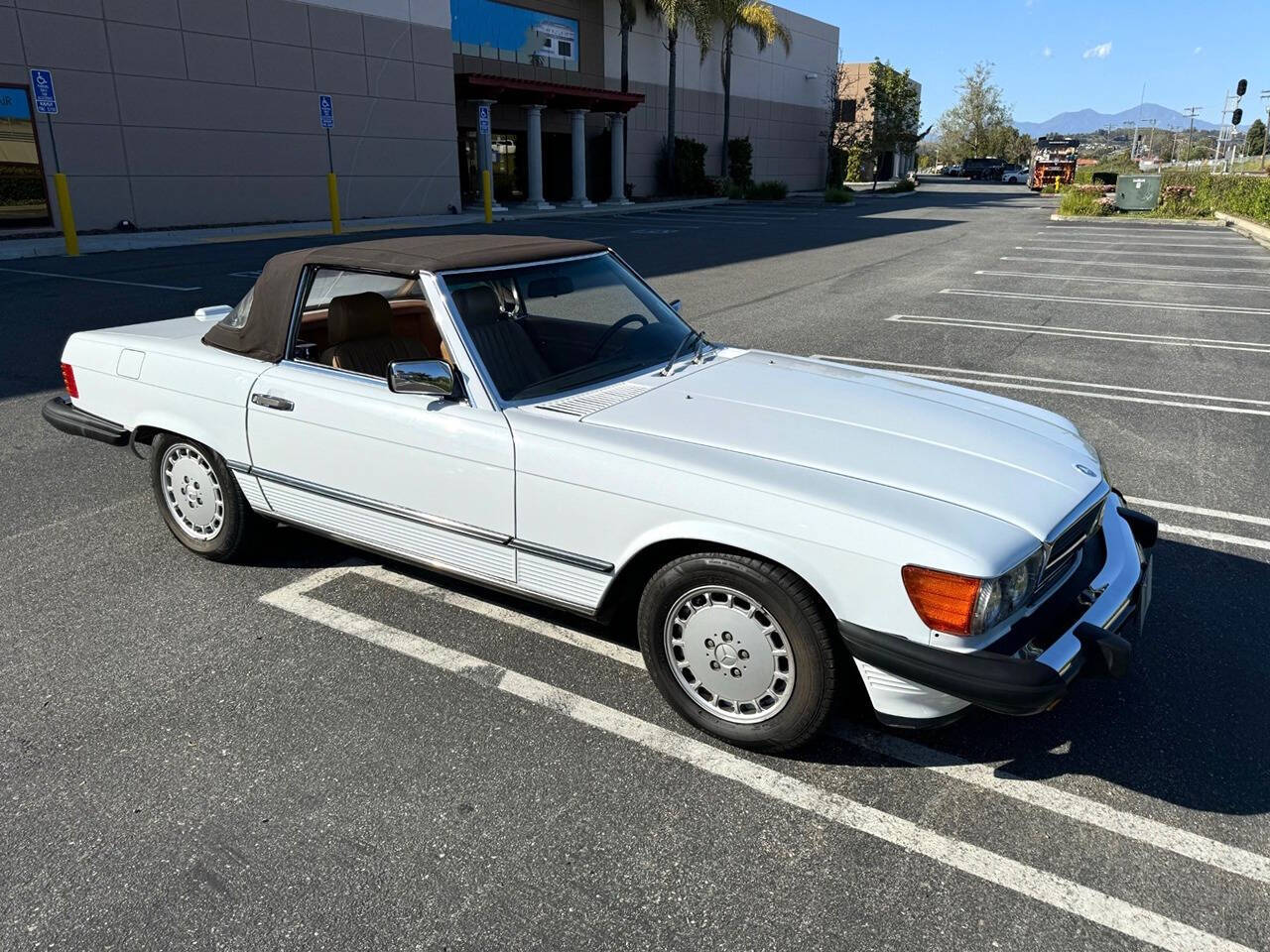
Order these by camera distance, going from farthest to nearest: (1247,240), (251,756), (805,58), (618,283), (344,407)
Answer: (805,58) < (1247,240) < (618,283) < (344,407) < (251,756)

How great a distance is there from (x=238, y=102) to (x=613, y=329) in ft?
70.0

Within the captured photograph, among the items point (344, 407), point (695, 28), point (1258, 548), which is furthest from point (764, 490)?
point (695, 28)

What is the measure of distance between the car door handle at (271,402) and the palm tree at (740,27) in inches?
1543

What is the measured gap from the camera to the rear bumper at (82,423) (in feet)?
14.9

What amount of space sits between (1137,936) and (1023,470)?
4.61 feet

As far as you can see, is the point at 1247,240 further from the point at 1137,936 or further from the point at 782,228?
the point at 1137,936

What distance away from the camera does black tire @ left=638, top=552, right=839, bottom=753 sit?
2.77 m

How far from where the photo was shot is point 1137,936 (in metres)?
2.34

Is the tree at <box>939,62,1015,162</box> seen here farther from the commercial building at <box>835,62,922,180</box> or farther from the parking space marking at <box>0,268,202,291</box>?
the parking space marking at <box>0,268,202,291</box>

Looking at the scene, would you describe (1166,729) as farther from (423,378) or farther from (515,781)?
(423,378)

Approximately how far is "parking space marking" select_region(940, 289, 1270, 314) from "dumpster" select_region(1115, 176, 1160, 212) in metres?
20.7

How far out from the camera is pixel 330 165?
2319 centimetres

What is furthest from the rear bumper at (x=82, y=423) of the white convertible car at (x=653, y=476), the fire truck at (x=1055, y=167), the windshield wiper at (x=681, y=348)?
the fire truck at (x=1055, y=167)

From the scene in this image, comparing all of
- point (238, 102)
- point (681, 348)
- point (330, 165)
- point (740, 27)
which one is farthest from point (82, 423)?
point (740, 27)
